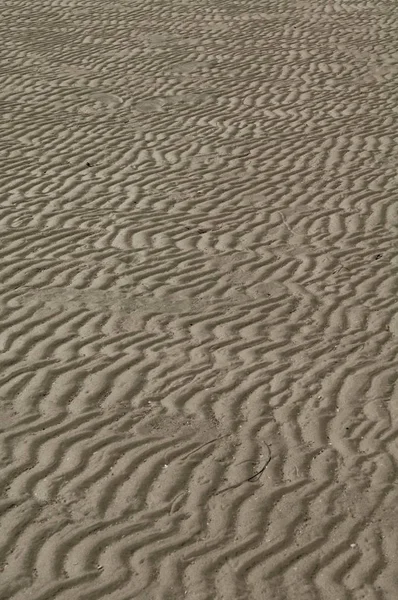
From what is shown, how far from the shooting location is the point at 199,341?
6.16 m

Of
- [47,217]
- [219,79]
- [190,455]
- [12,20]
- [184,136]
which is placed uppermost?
[12,20]

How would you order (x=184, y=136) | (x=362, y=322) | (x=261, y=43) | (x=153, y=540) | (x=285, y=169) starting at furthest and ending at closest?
(x=261, y=43), (x=184, y=136), (x=285, y=169), (x=362, y=322), (x=153, y=540)

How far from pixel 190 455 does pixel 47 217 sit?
156 inches

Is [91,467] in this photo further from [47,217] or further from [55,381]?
[47,217]

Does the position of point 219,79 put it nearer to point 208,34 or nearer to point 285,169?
point 208,34

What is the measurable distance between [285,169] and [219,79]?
3.97 meters

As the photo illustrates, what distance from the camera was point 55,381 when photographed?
18.6ft

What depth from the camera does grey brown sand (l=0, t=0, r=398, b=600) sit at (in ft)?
14.3

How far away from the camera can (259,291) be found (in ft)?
22.6

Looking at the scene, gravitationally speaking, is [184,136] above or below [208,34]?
below

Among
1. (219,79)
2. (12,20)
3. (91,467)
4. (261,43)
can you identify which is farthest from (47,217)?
(12,20)

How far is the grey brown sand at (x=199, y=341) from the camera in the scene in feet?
14.3

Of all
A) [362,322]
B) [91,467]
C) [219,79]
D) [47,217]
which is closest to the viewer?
[91,467]

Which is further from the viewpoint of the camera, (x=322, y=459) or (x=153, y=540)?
(x=322, y=459)
